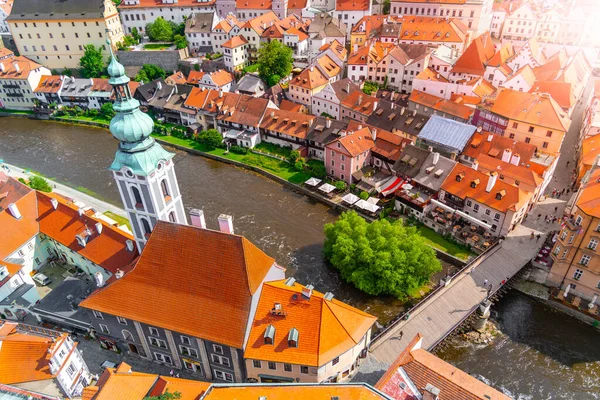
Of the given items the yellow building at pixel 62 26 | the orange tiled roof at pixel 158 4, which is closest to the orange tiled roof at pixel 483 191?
the orange tiled roof at pixel 158 4

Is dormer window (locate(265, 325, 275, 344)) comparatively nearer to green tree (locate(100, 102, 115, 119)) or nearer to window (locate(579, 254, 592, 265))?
window (locate(579, 254, 592, 265))

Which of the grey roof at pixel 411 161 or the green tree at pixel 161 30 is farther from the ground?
the green tree at pixel 161 30

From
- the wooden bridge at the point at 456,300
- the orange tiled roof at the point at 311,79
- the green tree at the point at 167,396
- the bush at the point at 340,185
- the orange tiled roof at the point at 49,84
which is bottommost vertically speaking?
the wooden bridge at the point at 456,300

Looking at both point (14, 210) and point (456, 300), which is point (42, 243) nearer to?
point (14, 210)

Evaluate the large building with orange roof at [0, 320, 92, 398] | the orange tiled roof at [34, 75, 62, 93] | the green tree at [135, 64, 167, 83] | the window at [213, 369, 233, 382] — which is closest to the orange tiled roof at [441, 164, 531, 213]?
the window at [213, 369, 233, 382]

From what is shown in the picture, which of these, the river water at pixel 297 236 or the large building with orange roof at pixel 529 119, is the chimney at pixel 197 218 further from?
the large building with orange roof at pixel 529 119

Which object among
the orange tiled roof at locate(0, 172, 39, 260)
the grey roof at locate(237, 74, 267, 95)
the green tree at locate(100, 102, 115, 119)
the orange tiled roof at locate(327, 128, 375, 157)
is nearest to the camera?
the orange tiled roof at locate(0, 172, 39, 260)

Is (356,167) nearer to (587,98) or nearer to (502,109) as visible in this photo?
(502,109)

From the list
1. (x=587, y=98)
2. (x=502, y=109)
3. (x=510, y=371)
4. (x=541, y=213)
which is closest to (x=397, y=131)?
(x=502, y=109)
